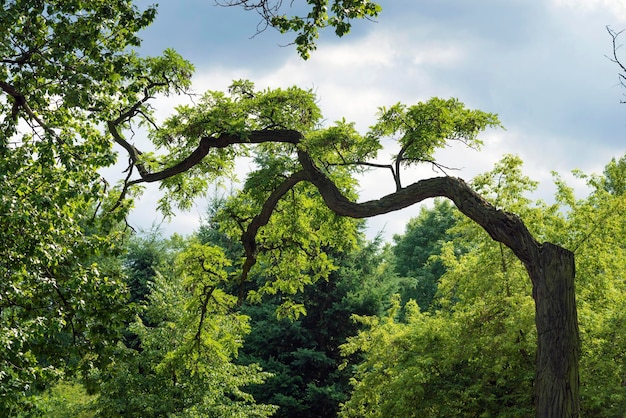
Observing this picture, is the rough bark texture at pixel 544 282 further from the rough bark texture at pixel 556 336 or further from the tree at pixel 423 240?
the tree at pixel 423 240

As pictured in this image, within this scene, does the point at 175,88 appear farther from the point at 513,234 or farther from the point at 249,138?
the point at 513,234

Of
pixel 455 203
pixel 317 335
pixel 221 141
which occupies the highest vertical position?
pixel 317 335

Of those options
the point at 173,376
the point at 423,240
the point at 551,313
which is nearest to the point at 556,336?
the point at 551,313

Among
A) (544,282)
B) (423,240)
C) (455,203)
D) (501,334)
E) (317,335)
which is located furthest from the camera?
(423,240)

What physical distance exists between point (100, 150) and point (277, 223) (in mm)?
4717

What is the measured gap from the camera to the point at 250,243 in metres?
12.4

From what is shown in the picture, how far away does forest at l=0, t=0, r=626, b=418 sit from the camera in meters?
8.12

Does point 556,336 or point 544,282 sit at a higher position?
point 544,282

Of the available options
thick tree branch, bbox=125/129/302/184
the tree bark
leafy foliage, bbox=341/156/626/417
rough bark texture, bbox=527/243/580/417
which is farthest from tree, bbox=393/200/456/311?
rough bark texture, bbox=527/243/580/417

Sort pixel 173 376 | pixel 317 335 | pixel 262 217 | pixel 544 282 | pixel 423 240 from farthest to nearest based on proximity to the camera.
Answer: pixel 423 240
pixel 317 335
pixel 173 376
pixel 262 217
pixel 544 282

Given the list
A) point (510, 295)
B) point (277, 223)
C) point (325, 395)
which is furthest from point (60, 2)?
point (325, 395)

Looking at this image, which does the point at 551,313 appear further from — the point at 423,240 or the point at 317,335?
the point at 423,240

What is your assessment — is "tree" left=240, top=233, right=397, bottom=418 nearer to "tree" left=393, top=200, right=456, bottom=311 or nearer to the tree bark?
"tree" left=393, top=200, right=456, bottom=311

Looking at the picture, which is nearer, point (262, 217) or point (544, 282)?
point (544, 282)
